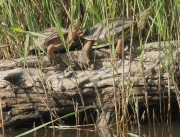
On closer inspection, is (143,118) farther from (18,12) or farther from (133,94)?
(18,12)

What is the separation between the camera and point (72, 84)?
381cm

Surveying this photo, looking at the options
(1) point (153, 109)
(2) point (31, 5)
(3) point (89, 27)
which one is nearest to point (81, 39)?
(3) point (89, 27)

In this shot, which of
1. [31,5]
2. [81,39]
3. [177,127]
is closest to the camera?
[177,127]

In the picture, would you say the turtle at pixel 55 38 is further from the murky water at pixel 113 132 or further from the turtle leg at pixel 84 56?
the murky water at pixel 113 132

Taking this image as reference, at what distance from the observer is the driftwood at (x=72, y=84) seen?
12.3 feet

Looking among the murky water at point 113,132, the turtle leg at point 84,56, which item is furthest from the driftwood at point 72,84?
the murky water at point 113,132

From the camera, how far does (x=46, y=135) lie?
3.79 metres

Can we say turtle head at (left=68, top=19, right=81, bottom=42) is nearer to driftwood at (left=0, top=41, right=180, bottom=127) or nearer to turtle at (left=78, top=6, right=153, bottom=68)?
turtle at (left=78, top=6, right=153, bottom=68)

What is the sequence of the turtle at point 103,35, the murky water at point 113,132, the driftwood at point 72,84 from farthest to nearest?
the turtle at point 103,35, the driftwood at point 72,84, the murky water at point 113,132

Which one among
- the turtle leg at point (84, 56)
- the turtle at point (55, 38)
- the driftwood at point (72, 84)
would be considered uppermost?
the turtle at point (55, 38)

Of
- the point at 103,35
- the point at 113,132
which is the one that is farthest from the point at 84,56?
the point at 113,132

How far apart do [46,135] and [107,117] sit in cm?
55

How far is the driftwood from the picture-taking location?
148 inches

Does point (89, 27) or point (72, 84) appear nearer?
point (72, 84)
